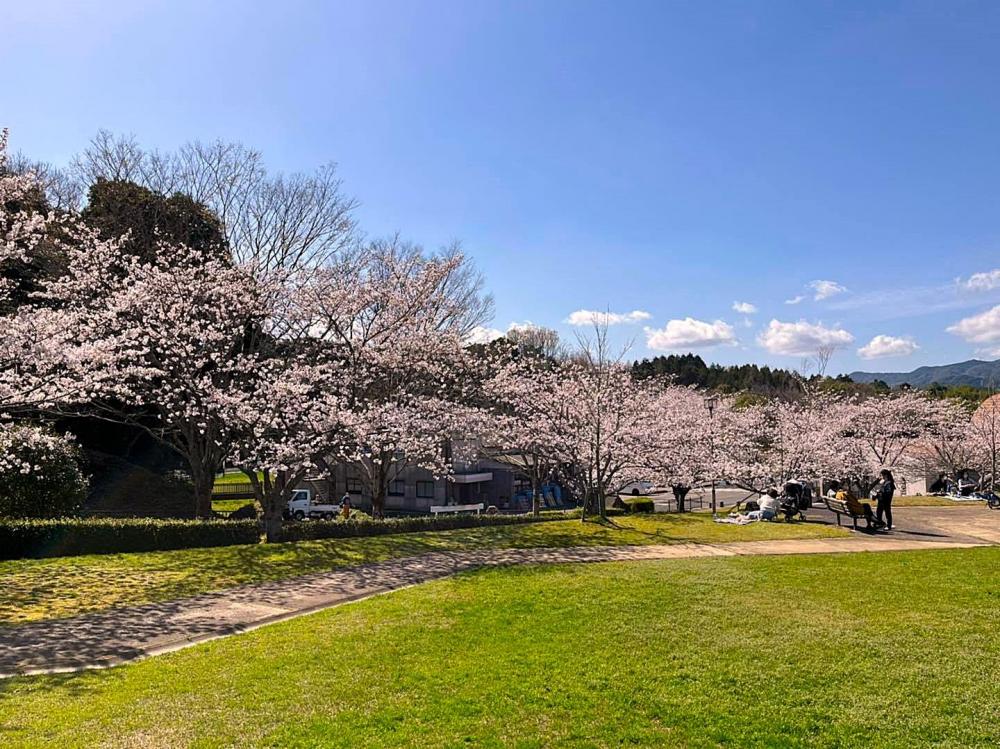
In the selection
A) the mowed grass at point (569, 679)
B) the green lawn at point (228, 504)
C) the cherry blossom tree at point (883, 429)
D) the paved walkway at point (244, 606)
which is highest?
the cherry blossom tree at point (883, 429)

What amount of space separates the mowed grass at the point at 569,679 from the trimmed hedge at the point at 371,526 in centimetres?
728

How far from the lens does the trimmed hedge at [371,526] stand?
595 inches

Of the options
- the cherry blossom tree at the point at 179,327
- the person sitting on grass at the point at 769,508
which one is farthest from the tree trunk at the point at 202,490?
the person sitting on grass at the point at 769,508

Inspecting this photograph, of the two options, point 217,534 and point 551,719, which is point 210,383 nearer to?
point 217,534

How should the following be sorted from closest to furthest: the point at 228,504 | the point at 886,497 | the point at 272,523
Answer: the point at 272,523 → the point at 886,497 → the point at 228,504

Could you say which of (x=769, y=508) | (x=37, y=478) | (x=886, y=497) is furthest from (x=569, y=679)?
(x=37, y=478)

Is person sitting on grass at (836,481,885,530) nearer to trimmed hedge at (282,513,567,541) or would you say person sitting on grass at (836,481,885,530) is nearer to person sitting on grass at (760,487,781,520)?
person sitting on grass at (760,487,781,520)

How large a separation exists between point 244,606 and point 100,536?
6337 mm

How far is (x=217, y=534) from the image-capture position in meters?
14.1

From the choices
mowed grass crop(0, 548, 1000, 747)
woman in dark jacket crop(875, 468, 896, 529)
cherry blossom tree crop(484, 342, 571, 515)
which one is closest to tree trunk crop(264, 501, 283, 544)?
mowed grass crop(0, 548, 1000, 747)

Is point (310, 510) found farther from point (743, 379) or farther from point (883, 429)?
point (743, 379)

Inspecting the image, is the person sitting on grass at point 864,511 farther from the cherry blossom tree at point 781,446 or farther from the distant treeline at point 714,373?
the distant treeline at point 714,373

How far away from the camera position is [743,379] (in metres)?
72.8

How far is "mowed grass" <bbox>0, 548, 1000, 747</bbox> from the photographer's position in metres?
4.63
